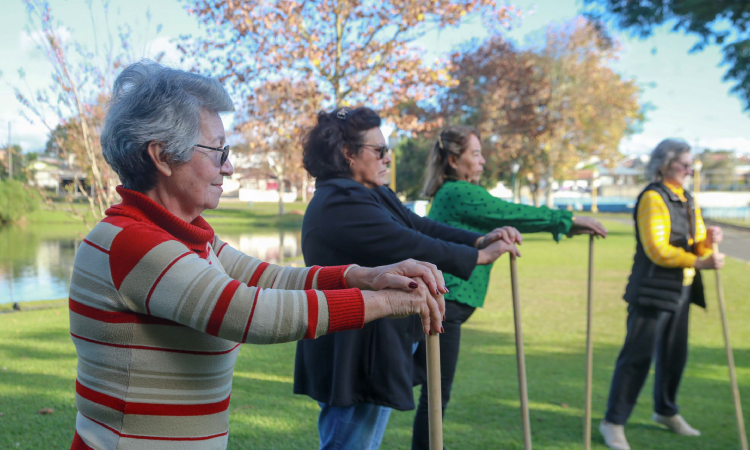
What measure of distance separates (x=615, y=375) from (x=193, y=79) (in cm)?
397

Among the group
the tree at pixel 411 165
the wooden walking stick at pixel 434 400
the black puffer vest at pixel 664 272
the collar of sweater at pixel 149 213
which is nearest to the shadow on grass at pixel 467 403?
the black puffer vest at pixel 664 272

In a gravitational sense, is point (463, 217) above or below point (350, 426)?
above

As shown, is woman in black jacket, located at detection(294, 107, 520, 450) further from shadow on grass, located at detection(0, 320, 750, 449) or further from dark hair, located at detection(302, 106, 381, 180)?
shadow on grass, located at detection(0, 320, 750, 449)

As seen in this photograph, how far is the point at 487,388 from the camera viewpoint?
5.84 meters

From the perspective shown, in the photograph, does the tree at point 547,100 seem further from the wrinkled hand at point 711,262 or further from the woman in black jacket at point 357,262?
the woman in black jacket at point 357,262

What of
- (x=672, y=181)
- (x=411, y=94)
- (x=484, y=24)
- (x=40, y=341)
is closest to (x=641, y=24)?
(x=484, y=24)

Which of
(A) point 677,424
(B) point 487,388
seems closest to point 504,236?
(A) point 677,424

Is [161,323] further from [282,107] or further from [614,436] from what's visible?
[282,107]

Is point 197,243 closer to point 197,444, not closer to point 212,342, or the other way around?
point 212,342

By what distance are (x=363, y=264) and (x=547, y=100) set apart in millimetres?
21632

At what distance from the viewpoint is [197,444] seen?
1.69 m

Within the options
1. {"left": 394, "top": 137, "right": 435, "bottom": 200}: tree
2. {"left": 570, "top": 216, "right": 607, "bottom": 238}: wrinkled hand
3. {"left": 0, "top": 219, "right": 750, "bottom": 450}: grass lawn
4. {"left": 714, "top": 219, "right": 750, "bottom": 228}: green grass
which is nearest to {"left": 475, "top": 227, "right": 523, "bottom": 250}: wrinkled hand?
{"left": 570, "top": 216, "right": 607, "bottom": 238}: wrinkled hand

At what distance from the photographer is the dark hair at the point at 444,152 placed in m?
4.01

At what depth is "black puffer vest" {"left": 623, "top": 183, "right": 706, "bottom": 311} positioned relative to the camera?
15.0ft
